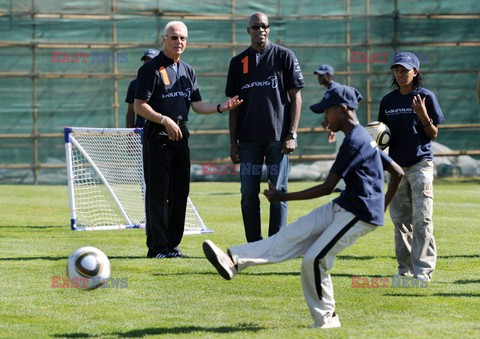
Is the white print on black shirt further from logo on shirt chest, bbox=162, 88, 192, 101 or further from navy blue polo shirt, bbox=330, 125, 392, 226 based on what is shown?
logo on shirt chest, bbox=162, 88, 192, 101

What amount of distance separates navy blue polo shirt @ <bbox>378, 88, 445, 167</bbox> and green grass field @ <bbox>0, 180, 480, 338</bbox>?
1.12 metres

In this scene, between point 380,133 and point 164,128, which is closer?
point 380,133

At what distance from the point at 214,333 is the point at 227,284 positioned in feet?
6.83

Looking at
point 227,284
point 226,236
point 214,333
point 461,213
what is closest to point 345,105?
point 214,333

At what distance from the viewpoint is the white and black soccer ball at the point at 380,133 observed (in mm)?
8873

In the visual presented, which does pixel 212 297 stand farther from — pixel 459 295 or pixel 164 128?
pixel 164 128

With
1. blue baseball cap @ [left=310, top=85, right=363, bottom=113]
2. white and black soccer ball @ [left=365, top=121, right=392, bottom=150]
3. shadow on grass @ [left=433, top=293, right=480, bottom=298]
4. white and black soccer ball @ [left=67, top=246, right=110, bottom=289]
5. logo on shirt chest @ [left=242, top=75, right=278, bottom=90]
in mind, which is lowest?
shadow on grass @ [left=433, top=293, right=480, bottom=298]

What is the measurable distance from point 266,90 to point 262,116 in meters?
0.28

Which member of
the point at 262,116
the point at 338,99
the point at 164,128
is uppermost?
the point at 338,99

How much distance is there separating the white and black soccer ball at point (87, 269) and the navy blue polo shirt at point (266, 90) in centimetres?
331

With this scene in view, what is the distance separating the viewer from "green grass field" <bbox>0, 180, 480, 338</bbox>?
6773 mm

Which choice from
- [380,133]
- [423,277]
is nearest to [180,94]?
[380,133]

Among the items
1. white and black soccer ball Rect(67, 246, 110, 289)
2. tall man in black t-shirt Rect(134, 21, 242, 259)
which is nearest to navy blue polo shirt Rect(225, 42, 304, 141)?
tall man in black t-shirt Rect(134, 21, 242, 259)

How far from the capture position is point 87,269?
24.1ft
